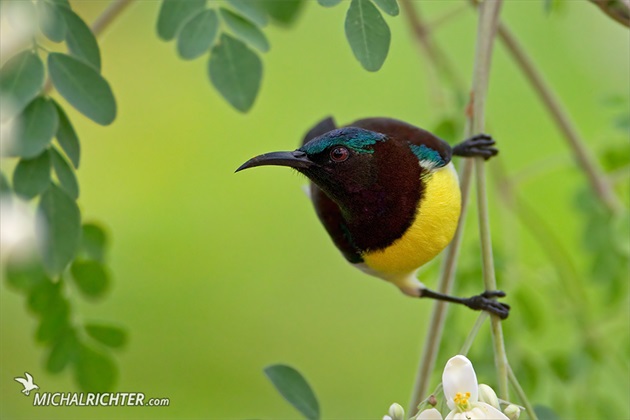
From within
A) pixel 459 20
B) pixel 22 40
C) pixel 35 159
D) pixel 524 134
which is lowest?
pixel 35 159

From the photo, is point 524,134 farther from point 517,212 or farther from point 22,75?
point 22,75

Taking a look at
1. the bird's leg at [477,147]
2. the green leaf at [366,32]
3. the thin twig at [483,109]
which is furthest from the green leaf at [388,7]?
the bird's leg at [477,147]

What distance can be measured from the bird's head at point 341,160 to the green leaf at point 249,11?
0.91ft

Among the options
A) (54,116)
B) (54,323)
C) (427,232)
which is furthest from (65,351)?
(427,232)

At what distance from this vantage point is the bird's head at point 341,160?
57.6 inches

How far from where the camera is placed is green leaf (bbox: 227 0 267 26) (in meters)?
1.61

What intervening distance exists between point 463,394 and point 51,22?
884mm

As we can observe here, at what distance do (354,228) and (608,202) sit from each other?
82 centimetres

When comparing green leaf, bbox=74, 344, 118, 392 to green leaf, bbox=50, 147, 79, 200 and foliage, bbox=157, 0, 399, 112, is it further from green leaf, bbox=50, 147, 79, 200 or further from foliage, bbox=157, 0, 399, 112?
foliage, bbox=157, 0, 399, 112

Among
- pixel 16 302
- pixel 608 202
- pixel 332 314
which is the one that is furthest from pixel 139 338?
pixel 608 202

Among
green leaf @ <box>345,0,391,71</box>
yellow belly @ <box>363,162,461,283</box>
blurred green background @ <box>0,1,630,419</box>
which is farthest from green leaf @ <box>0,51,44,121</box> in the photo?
blurred green background @ <box>0,1,630,419</box>

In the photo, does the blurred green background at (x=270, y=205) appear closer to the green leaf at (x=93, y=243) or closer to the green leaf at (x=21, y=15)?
the green leaf at (x=93, y=243)

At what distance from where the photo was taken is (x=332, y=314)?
3973mm

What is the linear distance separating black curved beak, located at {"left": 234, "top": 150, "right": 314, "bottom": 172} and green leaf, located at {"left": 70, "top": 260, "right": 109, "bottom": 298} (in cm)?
68
